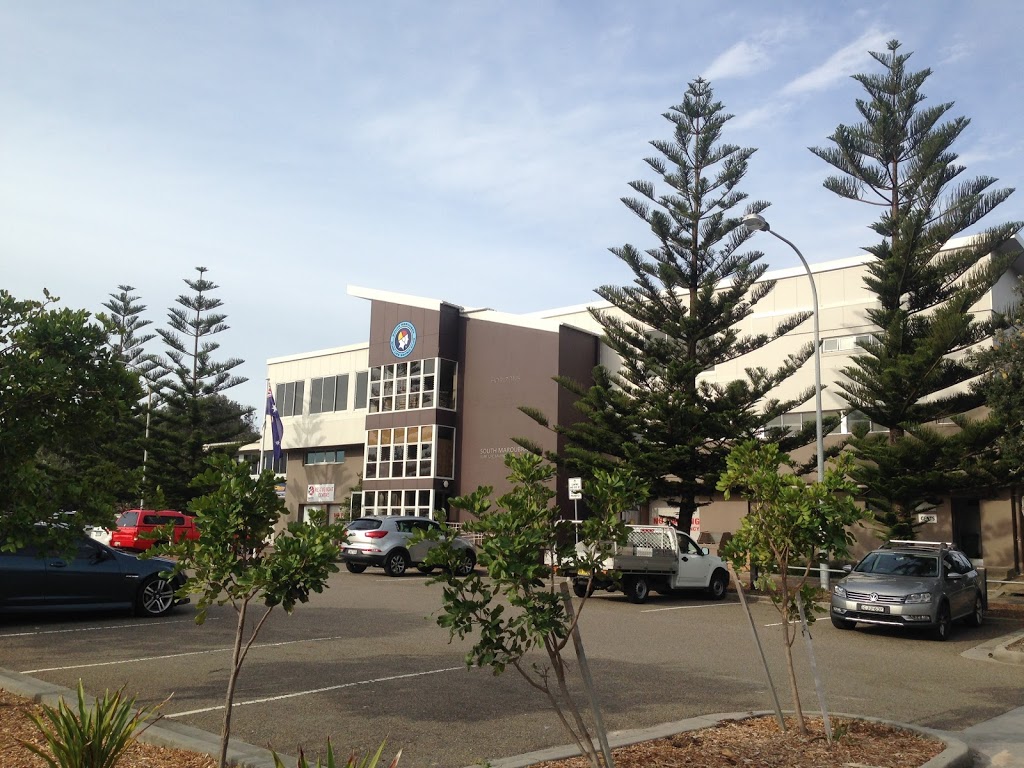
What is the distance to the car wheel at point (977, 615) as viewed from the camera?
664 inches

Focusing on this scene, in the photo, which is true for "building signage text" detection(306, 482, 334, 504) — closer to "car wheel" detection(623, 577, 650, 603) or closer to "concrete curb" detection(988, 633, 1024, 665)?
"car wheel" detection(623, 577, 650, 603)

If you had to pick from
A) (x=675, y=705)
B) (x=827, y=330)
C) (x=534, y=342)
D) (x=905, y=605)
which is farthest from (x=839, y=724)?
(x=534, y=342)

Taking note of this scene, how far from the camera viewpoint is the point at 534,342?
33.9m

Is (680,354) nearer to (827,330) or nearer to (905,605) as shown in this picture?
(827,330)

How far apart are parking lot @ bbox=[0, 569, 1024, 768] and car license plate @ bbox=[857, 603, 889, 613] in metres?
0.48

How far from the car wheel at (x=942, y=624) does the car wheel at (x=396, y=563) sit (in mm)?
13074

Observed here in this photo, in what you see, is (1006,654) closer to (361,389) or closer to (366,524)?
(366,524)

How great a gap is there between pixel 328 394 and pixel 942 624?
32.7m

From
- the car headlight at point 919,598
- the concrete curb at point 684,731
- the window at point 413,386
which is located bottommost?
the concrete curb at point 684,731

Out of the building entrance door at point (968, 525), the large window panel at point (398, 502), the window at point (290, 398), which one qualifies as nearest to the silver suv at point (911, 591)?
the building entrance door at point (968, 525)

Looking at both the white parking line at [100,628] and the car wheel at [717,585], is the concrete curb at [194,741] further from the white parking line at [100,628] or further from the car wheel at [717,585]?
the car wheel at [717,585]

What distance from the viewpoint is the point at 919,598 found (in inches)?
578

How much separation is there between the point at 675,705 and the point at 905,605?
302 inches

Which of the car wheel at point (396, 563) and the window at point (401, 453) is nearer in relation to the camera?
the car wheel at point (396, 563)
